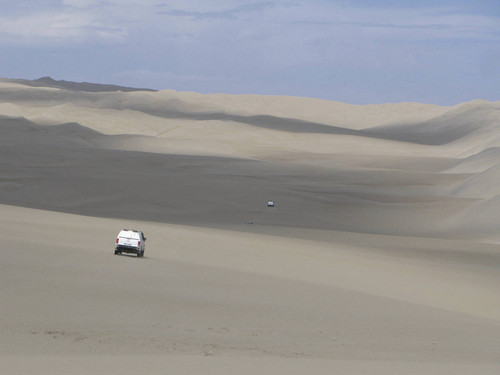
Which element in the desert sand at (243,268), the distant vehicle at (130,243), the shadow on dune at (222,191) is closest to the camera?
the desert sand at (243,268)

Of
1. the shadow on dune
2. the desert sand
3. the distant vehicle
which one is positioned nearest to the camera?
the desert sand

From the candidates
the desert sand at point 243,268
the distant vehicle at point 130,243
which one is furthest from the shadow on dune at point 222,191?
the distant vehicle at point 130,243

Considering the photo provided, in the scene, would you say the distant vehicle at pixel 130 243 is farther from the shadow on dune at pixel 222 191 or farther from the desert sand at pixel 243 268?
the shadow on dune at pixel 222 191

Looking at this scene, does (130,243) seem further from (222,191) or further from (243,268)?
(222,191)

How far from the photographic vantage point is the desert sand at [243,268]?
982 cm

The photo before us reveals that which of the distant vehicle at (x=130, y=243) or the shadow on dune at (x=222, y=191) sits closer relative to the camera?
the distant vehicle at (x=130, y=243)

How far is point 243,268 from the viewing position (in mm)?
17500

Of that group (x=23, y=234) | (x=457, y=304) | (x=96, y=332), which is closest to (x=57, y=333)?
(x=96, y=332)

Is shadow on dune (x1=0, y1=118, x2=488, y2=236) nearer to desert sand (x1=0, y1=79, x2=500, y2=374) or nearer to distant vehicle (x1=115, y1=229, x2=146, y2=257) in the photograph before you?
desert sand (x1=0, y1=79, x2=500, y2=374)

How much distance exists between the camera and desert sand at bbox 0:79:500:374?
387 inches

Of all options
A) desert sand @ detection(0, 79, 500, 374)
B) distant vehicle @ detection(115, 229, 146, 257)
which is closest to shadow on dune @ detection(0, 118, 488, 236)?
desert sand @ detection(0, 79, 500, 374)

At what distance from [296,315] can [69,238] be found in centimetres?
915

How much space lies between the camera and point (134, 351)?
9.43 meters

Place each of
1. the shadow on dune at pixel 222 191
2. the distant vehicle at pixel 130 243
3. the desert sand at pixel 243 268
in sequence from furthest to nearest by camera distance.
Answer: the shadow on dune at pixel 222 191
the distant vehicle at pixel 130 243
the desert sand at pixel 243 268
